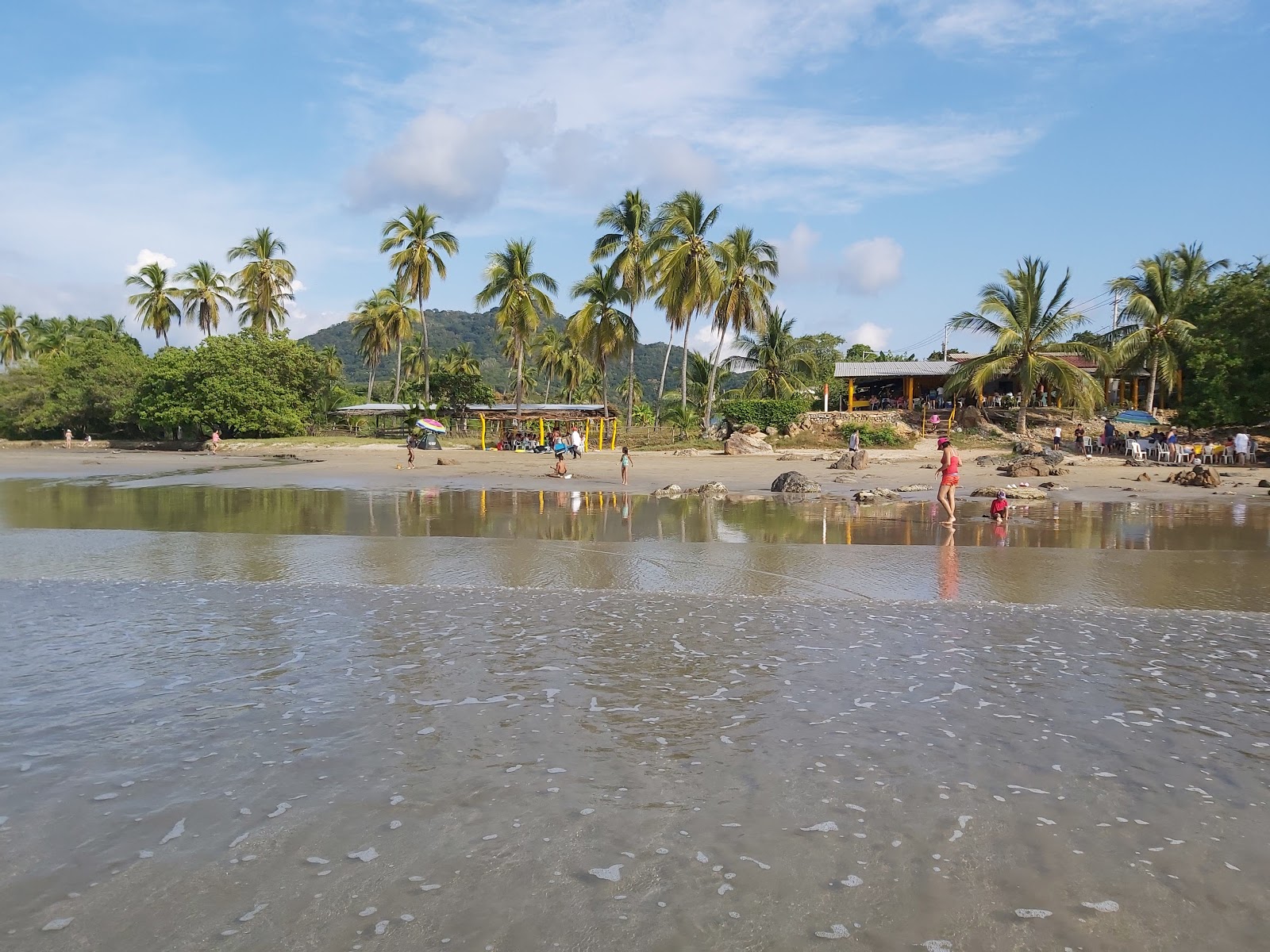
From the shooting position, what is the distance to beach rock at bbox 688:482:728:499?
19.8 m

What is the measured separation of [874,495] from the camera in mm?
18844

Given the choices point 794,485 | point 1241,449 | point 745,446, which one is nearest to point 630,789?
point 794,485

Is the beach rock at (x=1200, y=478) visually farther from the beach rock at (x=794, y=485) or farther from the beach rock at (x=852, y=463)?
the beach rock at (x=794, y=485)

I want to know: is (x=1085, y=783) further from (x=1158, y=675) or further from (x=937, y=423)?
(x=937, y=423)

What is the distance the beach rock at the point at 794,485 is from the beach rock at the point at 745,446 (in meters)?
A: 12.9

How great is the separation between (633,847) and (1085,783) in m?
2.17

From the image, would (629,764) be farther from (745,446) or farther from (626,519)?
(745,446)

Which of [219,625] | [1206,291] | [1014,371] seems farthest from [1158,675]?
[1206,291]

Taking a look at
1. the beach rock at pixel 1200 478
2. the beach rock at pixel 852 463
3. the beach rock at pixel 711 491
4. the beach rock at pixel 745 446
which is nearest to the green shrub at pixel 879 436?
the beach rock at pixel 745 446

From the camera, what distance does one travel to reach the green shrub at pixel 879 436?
115 ft

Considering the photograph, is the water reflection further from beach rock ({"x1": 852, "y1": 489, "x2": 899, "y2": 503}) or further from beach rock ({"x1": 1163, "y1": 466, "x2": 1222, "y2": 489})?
beach rock ({"x1": 1163, "y1": 466, "x2": 1222, "y2": 489})

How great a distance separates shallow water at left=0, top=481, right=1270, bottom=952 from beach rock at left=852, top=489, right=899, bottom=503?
9.18 metres

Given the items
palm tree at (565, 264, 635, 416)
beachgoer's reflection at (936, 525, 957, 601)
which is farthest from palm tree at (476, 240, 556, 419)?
beachgoer's reflection at (936, 525, 957, 601)

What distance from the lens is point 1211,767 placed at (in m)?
4.17
